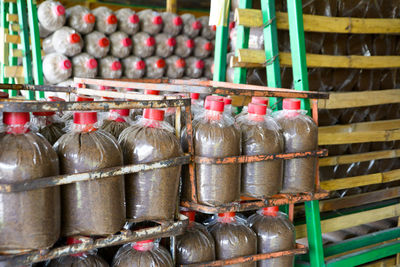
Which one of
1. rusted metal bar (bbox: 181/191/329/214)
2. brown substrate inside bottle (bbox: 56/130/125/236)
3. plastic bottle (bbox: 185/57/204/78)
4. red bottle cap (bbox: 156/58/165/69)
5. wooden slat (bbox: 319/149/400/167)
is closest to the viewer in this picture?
brown substrate inside bottle (bbox: 56/130/125/236)

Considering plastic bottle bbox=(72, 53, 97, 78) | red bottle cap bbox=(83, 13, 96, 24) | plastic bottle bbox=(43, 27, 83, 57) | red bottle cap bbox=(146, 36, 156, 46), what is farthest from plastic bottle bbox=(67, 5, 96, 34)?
red bottle cap bbox=(146, 36, 156, 46)

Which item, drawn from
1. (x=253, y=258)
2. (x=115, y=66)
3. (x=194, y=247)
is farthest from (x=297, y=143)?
(x=115, y=66)

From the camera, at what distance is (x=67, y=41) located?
521cm

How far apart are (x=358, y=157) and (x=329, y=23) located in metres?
1.27

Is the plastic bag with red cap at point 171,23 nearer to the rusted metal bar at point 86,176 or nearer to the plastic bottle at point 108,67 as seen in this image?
the plastic bottle at point 108,67

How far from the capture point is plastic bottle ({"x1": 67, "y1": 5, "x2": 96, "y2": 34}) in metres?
5.33

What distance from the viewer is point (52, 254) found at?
63.8 inches

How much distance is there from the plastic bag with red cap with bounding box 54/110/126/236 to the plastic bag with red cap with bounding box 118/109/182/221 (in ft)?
0.39

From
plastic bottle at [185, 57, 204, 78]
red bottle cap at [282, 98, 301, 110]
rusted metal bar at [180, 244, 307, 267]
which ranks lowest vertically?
rusted metal bar at [180, 244, 307, 267]

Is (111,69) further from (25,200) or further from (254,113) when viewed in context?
(25,200)

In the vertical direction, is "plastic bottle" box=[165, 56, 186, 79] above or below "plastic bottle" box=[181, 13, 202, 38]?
below

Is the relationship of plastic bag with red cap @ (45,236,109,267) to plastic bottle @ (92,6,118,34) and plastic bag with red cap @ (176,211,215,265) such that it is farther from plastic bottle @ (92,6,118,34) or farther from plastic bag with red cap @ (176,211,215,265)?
plastic bottle @ (92,6,118,34)

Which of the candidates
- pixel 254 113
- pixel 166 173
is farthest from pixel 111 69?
pixel 166 173

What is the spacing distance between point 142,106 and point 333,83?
8.79 feet
